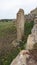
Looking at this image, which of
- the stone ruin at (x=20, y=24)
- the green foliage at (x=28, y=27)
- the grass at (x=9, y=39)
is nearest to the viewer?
the grass at (x=9, y=39)

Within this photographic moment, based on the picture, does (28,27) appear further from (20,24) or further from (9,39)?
(9,39)

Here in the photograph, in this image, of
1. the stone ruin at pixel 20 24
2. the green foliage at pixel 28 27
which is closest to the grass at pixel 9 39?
the green foliage at pixel 28 27

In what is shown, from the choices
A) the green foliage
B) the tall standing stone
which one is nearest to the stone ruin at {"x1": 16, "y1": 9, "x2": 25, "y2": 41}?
the tall standing stone

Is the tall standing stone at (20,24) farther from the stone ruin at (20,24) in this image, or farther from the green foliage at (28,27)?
the green foliage at (28,27)

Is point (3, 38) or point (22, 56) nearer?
point (22, 56)

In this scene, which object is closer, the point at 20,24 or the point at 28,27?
the point at 20,24

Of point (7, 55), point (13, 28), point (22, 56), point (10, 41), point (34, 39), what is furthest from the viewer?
point (13, 28)

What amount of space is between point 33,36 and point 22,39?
441 inches

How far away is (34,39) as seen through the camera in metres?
35.1

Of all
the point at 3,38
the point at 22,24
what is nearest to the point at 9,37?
the point at 3,38

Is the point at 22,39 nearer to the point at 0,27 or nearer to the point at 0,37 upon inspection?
the point at 0,37

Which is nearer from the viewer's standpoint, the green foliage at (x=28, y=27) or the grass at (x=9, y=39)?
the grass at (x=9, y=39)

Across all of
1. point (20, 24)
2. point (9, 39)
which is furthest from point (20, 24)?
point (9, 39)

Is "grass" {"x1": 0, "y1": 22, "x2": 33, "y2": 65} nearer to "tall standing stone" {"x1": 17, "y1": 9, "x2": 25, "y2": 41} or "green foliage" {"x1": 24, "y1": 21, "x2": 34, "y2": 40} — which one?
"green foliage" {"x1": 24, "y1": 21, "x2": 34, "y2": 40}
